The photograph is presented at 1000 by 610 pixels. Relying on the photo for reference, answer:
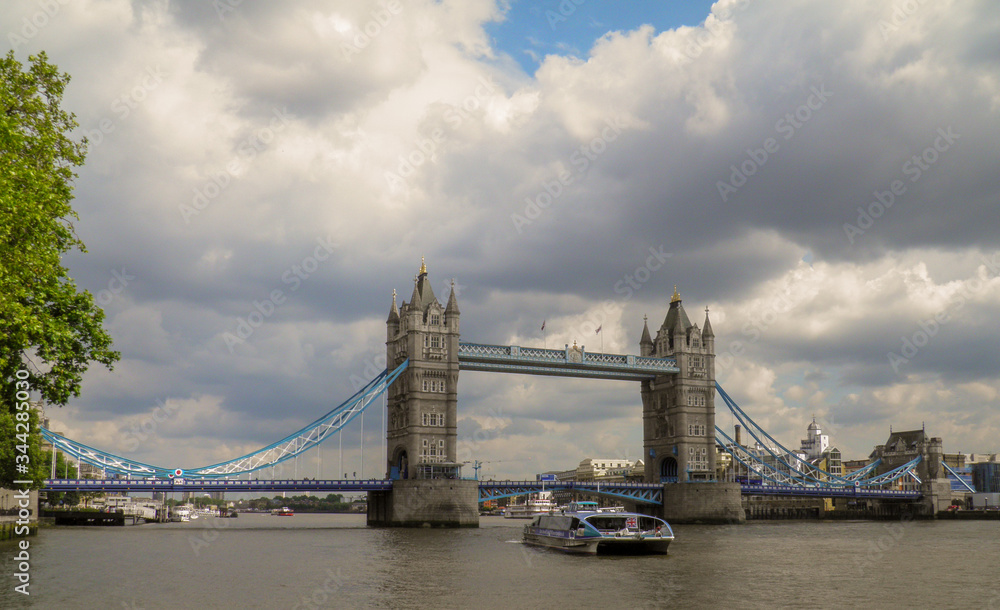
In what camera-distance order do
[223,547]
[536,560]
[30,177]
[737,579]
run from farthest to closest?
[223,547], [536,560], [737,579], [30,177]

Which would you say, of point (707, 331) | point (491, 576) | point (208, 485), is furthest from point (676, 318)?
point (491, 576)

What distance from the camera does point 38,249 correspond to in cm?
2788

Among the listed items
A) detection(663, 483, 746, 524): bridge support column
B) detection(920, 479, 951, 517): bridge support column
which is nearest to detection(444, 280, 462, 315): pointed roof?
detection(663, 483, 746, 524): bridge support column

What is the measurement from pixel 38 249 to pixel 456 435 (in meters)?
71.8

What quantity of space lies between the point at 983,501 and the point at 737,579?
5787 inches

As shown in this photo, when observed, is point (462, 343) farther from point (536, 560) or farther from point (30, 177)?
point (30, 177)

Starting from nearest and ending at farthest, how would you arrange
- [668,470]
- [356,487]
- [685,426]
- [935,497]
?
[356,487] < [685,426] < [668,470] < [935,497]

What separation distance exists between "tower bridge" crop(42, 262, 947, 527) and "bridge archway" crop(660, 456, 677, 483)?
149 millimetres

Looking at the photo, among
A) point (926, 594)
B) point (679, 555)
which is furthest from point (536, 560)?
point (926, 594)

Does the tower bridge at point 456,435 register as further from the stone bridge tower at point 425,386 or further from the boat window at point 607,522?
the boat window at point 607,522

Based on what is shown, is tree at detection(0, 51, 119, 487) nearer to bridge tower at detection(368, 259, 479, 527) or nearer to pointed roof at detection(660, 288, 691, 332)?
bridge tower at detection(368, 259, 479, 527)

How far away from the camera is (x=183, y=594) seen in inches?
1385

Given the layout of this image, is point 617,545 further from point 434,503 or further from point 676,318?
point 676,318

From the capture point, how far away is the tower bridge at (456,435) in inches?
3533
